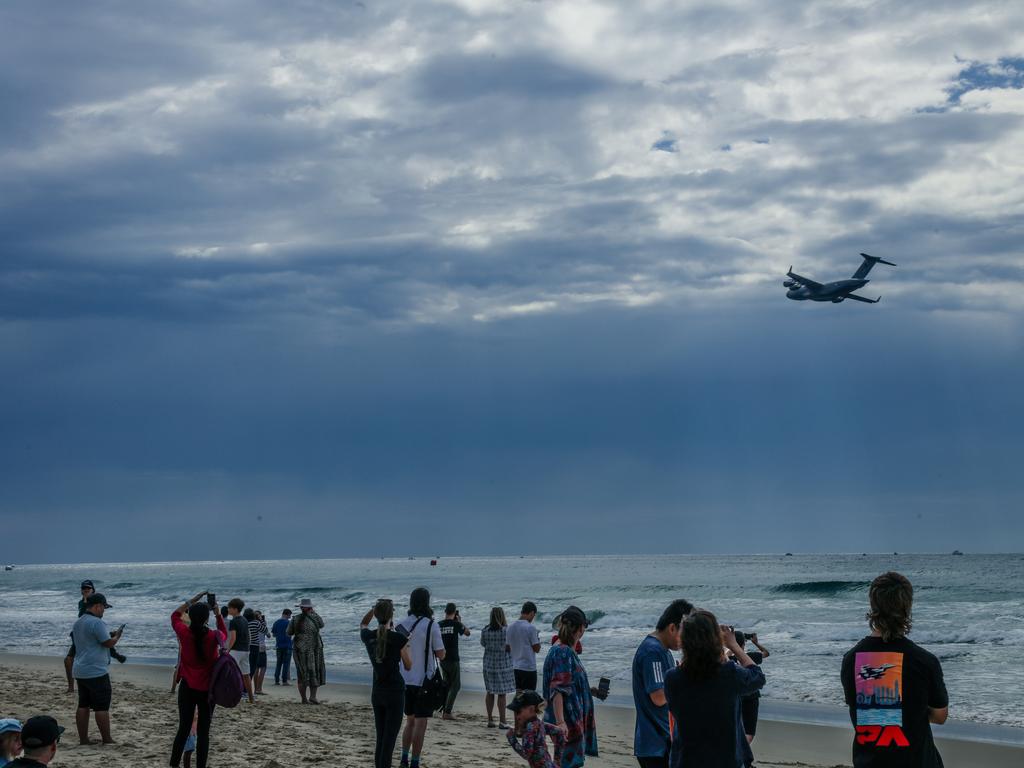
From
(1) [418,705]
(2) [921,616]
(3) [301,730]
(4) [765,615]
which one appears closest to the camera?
(1) [418,705]

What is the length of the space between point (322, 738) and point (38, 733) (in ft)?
27.5

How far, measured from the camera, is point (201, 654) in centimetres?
814

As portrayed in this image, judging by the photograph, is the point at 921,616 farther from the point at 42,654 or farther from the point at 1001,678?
the point at 42,654

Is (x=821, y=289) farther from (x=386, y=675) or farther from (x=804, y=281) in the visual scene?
(x=386, y=675)

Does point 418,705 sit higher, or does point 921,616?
point 418,705

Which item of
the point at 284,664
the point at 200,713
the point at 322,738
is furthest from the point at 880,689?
the point at 284,664

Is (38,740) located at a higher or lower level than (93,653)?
higher

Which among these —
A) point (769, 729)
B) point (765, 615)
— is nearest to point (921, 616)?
point (765, 615)

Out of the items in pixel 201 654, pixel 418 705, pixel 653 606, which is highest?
pixel 201 654

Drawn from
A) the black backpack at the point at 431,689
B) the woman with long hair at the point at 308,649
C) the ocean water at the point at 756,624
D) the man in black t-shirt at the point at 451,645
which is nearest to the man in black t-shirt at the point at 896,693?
the black backpack at the point at 431,689

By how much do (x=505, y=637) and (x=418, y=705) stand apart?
3844mm

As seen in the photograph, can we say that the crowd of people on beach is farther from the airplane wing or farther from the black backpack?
the airplane wing

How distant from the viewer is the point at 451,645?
42.9 ft

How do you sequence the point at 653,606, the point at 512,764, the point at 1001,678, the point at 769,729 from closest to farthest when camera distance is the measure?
the point at 512,764
the point at 769,729
the point at 1001,678
the point at 653,606
